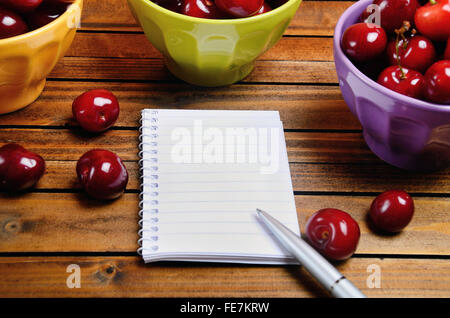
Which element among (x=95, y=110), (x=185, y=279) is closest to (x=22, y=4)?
(x=95, y=110)

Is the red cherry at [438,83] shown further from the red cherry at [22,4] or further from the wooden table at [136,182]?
the red cherry at [22,4]

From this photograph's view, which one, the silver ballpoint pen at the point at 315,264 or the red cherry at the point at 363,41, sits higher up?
the red cherry at the point at 363,41

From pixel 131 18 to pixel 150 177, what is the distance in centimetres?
41

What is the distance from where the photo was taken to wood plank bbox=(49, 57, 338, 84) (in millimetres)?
806

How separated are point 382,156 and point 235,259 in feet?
0.91

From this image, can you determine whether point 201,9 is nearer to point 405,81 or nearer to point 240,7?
point 240,7

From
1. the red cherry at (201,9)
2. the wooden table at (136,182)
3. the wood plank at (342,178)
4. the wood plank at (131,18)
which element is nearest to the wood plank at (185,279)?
the wooden table at (136,182)

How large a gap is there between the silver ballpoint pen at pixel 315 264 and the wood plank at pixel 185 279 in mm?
27

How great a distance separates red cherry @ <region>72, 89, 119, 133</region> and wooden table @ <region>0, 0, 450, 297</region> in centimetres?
2

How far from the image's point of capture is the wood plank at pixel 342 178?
65 centimetres

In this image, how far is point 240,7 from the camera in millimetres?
667

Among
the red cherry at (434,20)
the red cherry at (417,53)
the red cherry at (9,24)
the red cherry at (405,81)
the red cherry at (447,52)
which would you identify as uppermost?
the red cherry at (434,20)

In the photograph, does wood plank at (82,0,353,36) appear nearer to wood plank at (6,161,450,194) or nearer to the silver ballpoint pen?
wood plank at (6,161,450,194)

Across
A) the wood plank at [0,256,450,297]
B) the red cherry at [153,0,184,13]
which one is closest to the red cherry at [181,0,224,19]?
the red cherry at [153,0,184,13]
